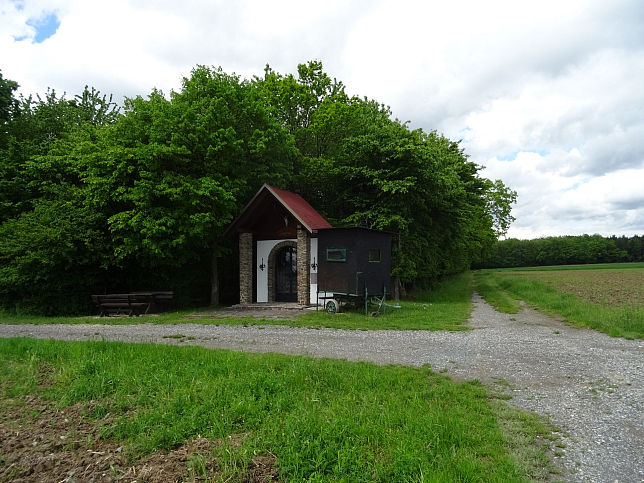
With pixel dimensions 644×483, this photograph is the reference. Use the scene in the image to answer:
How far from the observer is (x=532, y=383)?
6.09 meters

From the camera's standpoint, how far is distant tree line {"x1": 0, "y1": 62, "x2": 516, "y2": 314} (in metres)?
15.7

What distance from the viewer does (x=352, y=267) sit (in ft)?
46.8

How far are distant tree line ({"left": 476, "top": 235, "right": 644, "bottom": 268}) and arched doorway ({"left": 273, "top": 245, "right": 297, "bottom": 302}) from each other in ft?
244

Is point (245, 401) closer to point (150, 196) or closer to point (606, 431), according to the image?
point (606, 431)

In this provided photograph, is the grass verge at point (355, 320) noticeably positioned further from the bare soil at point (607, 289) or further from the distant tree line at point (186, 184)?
the bare soil at point (607, 289)

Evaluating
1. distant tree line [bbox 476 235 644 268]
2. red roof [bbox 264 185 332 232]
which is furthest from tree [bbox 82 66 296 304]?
distant tree line [bbox 476 235 644 268]

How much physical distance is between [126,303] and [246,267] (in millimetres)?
5344

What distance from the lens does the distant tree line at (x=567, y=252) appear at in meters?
84.9

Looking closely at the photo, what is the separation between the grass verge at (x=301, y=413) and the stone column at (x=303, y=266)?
32.4 ft

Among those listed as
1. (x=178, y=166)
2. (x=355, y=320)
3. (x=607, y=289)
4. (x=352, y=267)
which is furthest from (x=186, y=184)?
(x=607, y=289)

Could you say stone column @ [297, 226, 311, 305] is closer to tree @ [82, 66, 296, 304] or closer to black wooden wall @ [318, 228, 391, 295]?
black wooden wall @ [318, 228, 391, 295]

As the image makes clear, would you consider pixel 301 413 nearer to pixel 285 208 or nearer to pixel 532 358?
pixel 532 358

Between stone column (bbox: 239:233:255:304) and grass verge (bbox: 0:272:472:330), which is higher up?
stone column (bbox: 239:233:255:304)

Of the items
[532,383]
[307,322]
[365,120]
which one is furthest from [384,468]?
[365,120]
